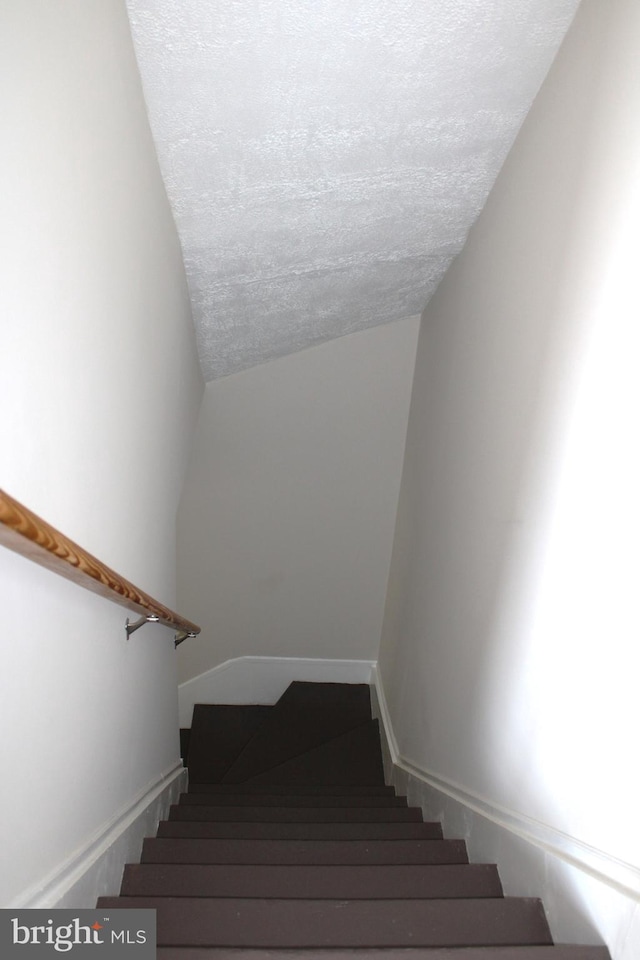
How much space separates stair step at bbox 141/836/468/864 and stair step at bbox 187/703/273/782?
2942 millimetres

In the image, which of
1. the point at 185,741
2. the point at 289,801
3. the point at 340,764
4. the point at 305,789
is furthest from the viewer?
the point at 185,741

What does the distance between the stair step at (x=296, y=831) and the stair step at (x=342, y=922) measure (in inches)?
37.3

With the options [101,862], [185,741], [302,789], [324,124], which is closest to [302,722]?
[185,741]

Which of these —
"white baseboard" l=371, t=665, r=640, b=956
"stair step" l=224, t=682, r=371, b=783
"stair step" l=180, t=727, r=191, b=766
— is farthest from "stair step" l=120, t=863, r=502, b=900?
"stair step" l=180, t=727, r=191, b=766

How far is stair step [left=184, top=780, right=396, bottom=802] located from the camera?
4401 mm

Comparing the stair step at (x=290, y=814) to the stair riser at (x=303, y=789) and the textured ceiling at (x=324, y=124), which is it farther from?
the textured ceiling at (x=324, y=124)

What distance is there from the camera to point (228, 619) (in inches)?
238

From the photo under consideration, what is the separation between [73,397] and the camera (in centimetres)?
165

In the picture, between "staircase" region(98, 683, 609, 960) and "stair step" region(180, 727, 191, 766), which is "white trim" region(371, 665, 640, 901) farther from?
"stair step" region(180, 727, 191, 766)

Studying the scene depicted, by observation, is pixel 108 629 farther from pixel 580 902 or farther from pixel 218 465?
pixel 218 465

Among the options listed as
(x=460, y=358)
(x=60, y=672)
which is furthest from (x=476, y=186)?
(x=60, y=672)

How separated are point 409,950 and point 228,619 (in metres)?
4.38

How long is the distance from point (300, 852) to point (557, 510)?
1.52 m

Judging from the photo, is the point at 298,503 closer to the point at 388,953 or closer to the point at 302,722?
the point at 302,722
